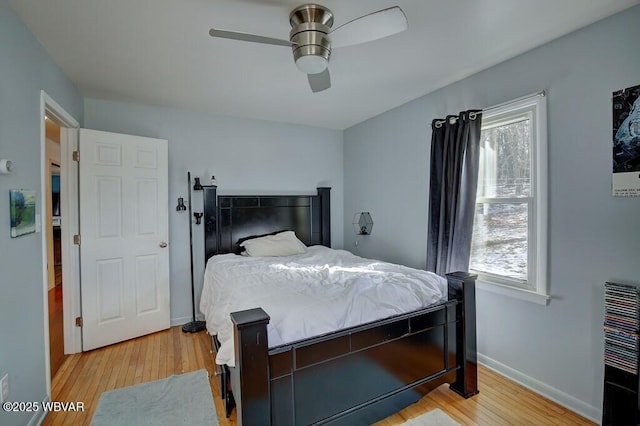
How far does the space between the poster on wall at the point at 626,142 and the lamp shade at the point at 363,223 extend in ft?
8.05

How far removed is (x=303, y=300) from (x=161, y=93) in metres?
2.62

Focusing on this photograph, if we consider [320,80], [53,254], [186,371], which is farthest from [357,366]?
[53,254]

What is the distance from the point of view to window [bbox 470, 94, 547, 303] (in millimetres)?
2297

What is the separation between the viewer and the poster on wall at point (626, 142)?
180cm

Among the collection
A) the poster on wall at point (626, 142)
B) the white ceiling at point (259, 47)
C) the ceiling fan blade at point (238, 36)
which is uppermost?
the white ceiling at point (259, 47)

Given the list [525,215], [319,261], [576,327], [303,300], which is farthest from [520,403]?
[319,261]

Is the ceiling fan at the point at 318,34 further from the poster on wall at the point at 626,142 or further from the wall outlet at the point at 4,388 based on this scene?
the wall outlet at the point at 4,388

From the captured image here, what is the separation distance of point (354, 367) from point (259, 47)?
2224 mm

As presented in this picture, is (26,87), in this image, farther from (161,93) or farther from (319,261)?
(319,261)

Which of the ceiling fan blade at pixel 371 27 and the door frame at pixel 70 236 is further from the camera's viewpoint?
the door frame at pixel 70 236

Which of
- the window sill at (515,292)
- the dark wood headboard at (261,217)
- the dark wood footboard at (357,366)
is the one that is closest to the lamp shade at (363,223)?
the dark wood headboard at (261,217)

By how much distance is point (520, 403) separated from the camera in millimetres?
2186

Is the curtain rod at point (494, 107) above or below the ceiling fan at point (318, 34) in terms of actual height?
below

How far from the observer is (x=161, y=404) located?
2.17 meters
